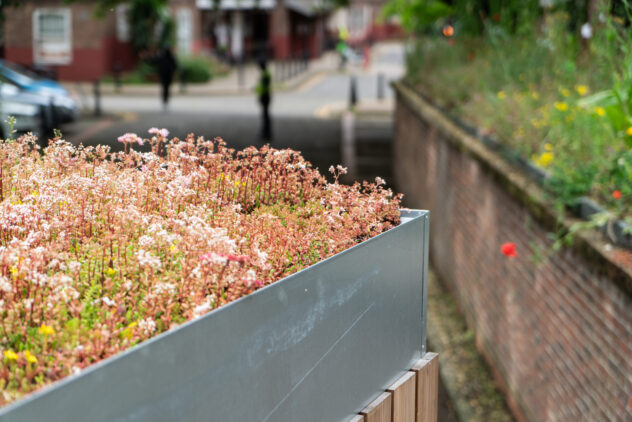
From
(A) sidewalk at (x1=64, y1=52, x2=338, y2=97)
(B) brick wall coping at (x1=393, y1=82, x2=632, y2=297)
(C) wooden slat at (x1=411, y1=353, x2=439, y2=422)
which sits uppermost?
(B) brick wall coping at (x1=393, y1=82, x2=632, y2=297)

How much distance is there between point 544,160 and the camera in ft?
18.3

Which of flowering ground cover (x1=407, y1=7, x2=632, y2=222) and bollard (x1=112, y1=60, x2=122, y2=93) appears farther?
bollard (x1=112, y1=60, x2=122, y2=93)

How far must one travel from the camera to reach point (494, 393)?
6.66 m

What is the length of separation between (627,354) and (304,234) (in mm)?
2080

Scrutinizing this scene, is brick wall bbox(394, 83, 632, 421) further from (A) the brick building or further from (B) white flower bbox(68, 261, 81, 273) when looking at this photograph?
(A) the brick building

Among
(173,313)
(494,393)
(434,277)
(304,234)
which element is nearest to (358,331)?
(304,234)

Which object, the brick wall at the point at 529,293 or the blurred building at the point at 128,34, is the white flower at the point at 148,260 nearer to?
the brick wall at the point at 529,293

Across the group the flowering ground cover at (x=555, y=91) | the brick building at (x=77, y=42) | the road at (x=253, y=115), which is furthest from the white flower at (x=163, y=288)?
the brick building at (x=77, y=42)

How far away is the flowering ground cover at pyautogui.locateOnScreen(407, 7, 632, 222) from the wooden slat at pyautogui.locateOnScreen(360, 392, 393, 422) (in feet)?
6.60

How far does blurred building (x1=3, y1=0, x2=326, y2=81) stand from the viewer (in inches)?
1221

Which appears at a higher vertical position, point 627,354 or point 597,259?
point 597,259

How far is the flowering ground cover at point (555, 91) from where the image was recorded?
4.74 meters

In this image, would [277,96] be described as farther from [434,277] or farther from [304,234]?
[304,234]

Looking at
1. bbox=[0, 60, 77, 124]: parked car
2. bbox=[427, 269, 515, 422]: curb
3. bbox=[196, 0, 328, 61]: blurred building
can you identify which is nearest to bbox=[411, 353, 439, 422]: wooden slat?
bbox=[427, 269, 515, 422]: curb
